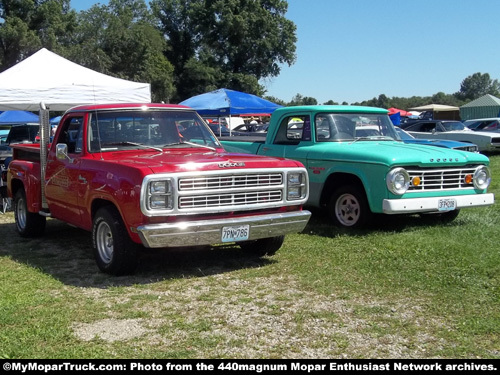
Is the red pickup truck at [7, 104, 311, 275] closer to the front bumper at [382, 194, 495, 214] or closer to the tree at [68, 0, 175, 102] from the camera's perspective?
the front bumper at [382, 194, 495, 214]

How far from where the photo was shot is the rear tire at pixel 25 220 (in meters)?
8.13

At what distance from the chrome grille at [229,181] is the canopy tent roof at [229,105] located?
37.2 feet

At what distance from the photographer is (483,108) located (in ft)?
151

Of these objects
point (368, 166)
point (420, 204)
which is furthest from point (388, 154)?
point (420, 204)

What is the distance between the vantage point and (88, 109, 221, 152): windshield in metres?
6.61

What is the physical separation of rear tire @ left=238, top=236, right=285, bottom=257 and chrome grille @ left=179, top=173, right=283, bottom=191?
32.6 inches

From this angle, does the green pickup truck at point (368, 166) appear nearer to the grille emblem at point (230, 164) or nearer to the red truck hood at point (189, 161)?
the red truck hood at point (189, 161)

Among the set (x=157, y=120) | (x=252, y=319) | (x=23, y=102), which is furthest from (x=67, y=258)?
(x=23, y=102)

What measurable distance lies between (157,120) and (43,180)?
194cm

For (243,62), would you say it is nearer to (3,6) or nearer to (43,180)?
(3,6)

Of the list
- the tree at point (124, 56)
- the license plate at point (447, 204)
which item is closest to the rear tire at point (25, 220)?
the license plate at point (447, 204)

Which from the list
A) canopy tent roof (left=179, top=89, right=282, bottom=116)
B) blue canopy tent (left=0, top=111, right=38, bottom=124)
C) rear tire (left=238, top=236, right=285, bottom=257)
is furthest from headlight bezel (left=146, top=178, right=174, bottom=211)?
blue canopy tent (left=0, top=111, right=38, bottom=124)

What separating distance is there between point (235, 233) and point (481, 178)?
4.26 metres
